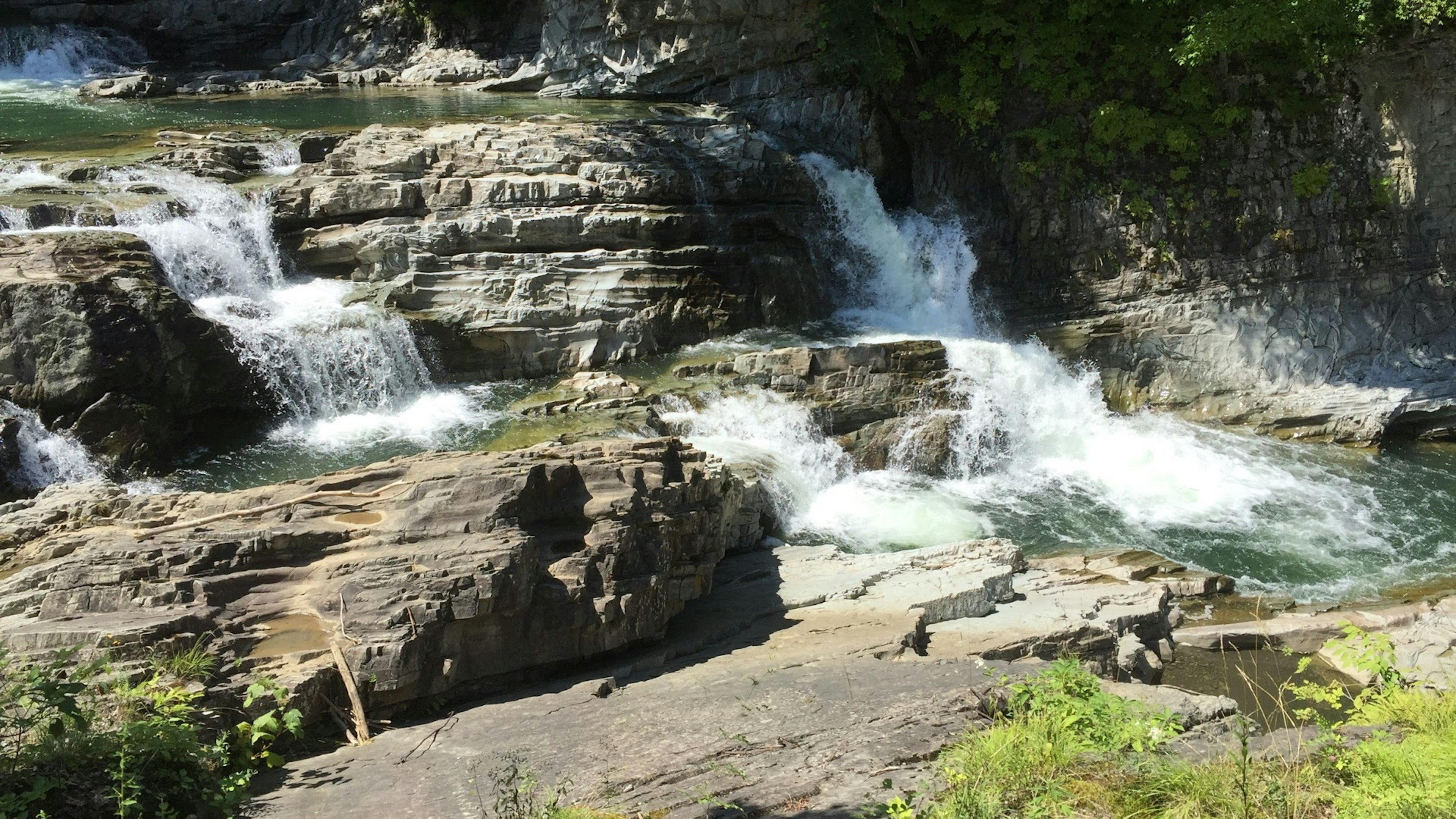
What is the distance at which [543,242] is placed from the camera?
13.3m

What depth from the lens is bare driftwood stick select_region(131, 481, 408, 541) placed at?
6531 mm

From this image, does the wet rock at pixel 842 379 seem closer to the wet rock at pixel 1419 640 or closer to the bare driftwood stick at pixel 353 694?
the wet rock at pixel 1419 640

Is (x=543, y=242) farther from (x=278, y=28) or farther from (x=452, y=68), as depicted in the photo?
(x=278, y=28)

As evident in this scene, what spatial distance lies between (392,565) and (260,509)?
118 cm

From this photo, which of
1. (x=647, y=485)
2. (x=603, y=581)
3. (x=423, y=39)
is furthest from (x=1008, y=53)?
(x=423, y=39)

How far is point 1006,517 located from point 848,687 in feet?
18.8

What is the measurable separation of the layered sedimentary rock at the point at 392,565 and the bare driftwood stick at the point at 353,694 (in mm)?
45

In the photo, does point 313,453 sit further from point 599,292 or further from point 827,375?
point 827,375

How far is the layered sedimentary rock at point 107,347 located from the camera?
10.1 metres

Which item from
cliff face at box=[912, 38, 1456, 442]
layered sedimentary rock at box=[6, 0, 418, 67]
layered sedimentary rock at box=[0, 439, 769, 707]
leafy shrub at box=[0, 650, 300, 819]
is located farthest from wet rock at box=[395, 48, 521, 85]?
leafy shrub at box=[0, 650, 300, 819]

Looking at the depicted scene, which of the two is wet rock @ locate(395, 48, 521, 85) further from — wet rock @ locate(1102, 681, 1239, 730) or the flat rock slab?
wet rock @ locate(1102, 681, 1239, 730)

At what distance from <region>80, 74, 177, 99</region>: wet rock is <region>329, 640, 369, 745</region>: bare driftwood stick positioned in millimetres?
17692

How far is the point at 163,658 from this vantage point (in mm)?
5426

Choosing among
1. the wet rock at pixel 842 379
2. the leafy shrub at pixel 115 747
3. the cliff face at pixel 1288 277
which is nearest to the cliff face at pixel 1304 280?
the cliff face at pixel 1288 277
